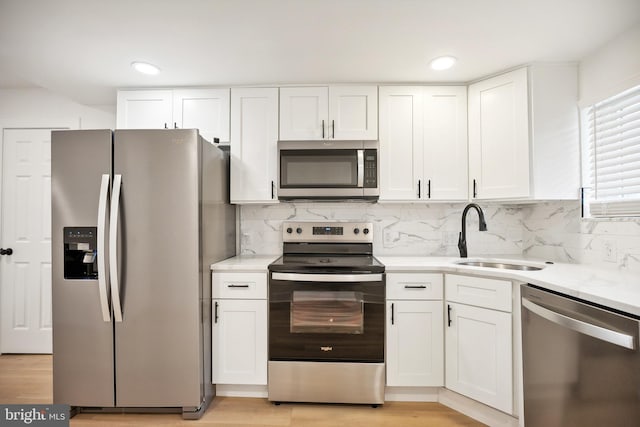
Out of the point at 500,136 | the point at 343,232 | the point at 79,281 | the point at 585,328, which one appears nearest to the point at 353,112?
the point at 343,232

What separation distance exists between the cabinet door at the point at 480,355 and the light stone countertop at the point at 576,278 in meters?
0.24

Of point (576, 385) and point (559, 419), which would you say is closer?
point (576, 385)

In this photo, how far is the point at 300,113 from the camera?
2350 mm

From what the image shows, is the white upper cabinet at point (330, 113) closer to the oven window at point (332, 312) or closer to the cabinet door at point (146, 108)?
the cabinet door at point (146, 108)

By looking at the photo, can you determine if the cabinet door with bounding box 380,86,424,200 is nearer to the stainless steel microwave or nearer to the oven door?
the stainless steel microwave

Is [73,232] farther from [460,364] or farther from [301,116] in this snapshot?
[460,364]

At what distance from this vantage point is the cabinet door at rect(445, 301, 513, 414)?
1.70m

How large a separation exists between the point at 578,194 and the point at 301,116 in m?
2.06

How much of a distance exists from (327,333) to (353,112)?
5.45ft

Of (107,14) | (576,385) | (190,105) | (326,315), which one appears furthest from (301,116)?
(576,385)

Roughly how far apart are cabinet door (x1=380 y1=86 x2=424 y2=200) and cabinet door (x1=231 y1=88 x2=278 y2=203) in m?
0.87

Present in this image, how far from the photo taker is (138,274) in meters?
1.82

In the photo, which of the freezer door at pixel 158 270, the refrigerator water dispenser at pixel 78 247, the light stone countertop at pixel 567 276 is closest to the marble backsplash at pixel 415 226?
the light stone countertop at pixel 567 276

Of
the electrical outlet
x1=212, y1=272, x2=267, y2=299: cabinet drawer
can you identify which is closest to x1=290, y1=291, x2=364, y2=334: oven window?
x1=212, y1=272, x2=267, y2=299: cabinet drawer
